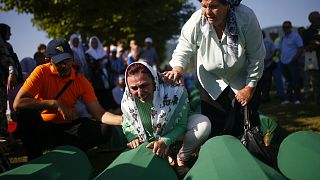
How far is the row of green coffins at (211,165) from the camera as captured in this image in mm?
2061

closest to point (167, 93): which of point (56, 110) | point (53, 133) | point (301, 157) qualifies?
point (301, 157)

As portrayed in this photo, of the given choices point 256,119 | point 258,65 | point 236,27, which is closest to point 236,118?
point 256,119

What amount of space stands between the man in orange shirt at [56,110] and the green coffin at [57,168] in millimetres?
938

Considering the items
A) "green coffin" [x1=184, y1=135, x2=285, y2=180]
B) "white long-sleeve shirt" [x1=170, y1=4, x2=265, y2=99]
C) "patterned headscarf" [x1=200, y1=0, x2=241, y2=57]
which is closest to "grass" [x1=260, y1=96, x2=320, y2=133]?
"white long-sleeve shirt" [x1=170, y1=4, x2=265, y2=99]

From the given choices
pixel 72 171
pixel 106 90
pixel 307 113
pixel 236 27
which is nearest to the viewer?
pixel 72 171

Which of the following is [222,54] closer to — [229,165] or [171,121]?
[171,121]

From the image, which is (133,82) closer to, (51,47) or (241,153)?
(241,153)

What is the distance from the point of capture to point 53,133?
13.6 feet

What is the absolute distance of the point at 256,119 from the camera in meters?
3.64

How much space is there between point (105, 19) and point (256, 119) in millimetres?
15987

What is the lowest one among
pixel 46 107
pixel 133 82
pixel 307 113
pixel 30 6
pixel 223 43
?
pixel 307 113

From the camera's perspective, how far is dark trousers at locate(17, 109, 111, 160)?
13.3 feet

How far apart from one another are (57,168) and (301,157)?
1682mm

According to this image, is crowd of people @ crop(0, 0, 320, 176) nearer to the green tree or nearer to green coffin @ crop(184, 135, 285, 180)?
green coffin @ crop(184, 135, 285, 180)
